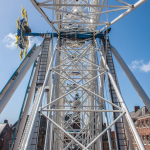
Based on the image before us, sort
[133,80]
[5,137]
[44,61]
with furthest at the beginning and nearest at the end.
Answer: [5,137] → [44,61] → [133,80]

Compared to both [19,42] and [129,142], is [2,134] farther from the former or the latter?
[129,142]

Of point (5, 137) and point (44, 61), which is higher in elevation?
point (44, 61)

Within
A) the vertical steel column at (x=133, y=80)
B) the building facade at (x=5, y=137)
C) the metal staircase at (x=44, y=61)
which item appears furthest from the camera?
the building facade at (x=5, y=137)

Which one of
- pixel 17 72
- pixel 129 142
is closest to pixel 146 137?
pixel 129 142

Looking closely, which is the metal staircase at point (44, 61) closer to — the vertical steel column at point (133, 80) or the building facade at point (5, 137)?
the vertical steel column at point (133, 80)

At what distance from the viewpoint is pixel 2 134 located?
26234 mm

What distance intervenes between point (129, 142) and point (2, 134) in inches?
956

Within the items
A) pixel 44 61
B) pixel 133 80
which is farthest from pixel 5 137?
pixel 133 80

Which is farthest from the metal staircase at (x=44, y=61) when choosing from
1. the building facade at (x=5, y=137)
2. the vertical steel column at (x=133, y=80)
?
the building facade at (x=5, y=137)

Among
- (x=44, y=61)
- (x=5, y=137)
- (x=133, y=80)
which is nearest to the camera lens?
(x=133, y=80)

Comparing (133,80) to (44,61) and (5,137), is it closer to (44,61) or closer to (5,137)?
(44,61)

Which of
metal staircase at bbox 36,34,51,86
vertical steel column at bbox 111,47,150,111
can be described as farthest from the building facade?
vertical steel column at bbox 111,47,150,111

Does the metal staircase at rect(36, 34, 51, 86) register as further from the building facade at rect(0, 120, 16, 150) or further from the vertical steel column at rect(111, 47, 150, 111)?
the building facade at rect(0, 120, 16, 150)

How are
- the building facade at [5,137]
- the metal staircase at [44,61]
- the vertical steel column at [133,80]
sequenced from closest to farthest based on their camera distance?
the vertical steel column at [133,80], the metal staircase at [44,61], the building facade at [5,137]
